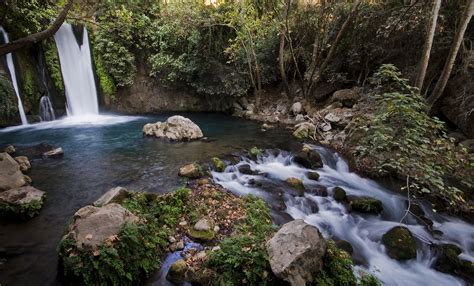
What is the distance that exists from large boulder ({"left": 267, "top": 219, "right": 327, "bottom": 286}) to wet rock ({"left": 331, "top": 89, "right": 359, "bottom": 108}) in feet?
27.5

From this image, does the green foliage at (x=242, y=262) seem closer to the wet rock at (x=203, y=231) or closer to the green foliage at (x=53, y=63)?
the wet rock at (x=203, y=231)

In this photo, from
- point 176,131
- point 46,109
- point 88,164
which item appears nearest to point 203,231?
point 88,164

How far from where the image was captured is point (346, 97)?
10773mm

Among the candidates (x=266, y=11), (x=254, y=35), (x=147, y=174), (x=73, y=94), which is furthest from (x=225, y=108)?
(x=147, y=174)

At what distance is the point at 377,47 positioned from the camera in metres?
9.73

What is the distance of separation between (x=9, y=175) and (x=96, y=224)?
10.4 feet

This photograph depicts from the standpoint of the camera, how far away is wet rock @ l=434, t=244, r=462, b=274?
4.27 m

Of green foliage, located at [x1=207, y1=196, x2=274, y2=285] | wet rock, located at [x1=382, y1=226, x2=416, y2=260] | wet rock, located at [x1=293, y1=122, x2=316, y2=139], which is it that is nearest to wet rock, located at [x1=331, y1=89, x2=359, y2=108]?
wet rock, located at [x1=293, y1=122, x2=316, y2=139]

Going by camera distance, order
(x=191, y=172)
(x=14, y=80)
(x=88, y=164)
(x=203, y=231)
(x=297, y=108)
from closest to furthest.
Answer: (x=203, y=231), (x=191, y=172), (x=88, y=164), (x=14, y=80), (x=297, y=108)

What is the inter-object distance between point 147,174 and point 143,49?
33.1 feet

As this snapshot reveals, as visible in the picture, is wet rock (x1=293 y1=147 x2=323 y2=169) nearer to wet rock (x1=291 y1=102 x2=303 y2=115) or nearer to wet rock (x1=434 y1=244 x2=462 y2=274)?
Answer: wet rock (x1=434 y1=244 x2=462 y2=274)

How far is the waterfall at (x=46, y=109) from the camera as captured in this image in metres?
11.5

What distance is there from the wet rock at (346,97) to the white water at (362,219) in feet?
13.3

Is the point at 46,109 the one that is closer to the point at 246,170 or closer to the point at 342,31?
the point at 246,170
